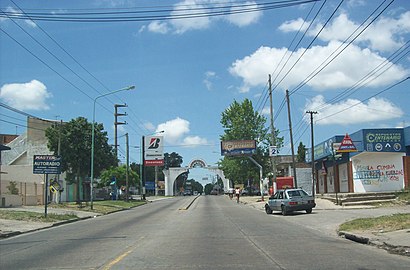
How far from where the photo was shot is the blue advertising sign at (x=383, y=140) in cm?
3716

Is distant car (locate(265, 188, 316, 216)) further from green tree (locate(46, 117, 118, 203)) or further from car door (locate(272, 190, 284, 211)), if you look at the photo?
green tree (locate(46, 117, 118, 203))

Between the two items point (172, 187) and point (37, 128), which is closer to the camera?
point (37, 128)

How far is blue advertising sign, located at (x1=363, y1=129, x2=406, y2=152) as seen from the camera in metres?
37.2

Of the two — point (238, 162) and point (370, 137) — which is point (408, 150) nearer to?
point (370, 137)

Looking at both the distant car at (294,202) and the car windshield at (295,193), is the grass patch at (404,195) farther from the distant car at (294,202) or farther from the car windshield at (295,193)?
the car windshield at (295,193)

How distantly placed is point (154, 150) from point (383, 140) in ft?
206

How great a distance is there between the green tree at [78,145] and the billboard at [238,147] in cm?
2149

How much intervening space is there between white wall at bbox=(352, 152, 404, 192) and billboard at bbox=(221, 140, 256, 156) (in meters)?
26.0

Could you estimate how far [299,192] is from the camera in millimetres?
28859

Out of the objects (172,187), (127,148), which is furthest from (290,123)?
(172,187)

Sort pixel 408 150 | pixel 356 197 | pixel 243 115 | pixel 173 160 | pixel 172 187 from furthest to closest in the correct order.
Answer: pixel 173 160 → pixel 172 187 → pixel 243 115 → pixel 408 150 → pixel 356 197

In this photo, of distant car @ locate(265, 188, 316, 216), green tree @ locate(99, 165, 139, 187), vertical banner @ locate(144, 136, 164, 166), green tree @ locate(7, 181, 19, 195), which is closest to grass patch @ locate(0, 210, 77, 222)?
green tree @ locate(7, 181, 19, 195)

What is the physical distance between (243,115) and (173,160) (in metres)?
116

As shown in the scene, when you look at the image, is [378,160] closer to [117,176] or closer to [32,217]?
[32,217]
